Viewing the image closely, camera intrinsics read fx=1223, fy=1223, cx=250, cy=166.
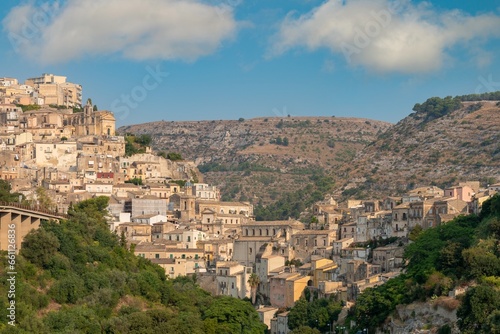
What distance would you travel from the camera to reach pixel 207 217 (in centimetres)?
9800

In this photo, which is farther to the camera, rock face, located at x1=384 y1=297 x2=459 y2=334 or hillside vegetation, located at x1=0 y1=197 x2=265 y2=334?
rock face, located at x1=384 y1=297 x2=459 y2=334

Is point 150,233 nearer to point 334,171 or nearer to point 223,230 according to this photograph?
point 223,230

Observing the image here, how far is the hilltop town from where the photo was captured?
81000 millimetres

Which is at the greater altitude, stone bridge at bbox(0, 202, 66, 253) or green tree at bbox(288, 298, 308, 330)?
stone bridge at bbox(0, 202, 66, 253)

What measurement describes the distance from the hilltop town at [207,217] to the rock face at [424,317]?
8227 mm

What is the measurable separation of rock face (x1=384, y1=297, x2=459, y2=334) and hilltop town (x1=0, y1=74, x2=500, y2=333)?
8227 millimetres

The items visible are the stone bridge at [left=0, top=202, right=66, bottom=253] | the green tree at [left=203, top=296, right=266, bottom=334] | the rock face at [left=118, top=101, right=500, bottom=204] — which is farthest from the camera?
the rock face at [left=118, top=101, right=500, bottom=204]

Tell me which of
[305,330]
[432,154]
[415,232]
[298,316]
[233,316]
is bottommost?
[305,330]

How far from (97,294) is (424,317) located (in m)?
17.1

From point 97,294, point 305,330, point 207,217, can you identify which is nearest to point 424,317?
point 305,330

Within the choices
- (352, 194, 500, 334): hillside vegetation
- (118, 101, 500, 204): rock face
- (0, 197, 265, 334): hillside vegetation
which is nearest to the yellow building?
(0, 197, 265, 334): hillside vegetation

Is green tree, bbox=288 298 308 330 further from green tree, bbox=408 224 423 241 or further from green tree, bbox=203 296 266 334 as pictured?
green tree, bbox=408 224 423 241

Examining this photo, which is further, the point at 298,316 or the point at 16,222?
the point at 298,316

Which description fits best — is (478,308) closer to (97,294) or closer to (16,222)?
(97,294)
